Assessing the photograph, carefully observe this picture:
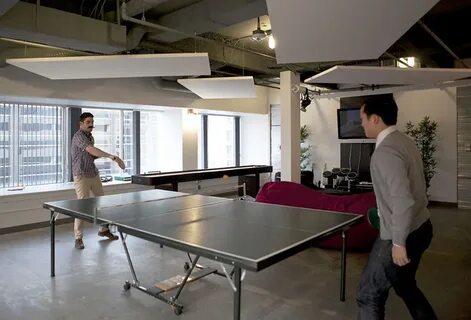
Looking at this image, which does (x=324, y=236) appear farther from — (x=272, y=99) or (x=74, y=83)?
(x=272, y=99)

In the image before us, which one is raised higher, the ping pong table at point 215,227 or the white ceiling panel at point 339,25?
the white ceiling panel at point 339,25

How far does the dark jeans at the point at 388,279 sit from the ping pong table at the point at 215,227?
38 centimetres

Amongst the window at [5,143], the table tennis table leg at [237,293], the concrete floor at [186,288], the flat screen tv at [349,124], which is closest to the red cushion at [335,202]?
the concrete floor at [186,288]

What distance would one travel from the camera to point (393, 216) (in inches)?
73.5

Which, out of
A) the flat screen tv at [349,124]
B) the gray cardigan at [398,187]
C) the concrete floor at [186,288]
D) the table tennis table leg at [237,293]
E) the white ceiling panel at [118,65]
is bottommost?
the concrete floor at [186,288]

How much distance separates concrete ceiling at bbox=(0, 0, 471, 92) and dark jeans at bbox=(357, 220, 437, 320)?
1.86 meters

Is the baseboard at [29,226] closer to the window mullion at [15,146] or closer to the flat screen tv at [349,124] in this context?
the window mullion at [15,146]

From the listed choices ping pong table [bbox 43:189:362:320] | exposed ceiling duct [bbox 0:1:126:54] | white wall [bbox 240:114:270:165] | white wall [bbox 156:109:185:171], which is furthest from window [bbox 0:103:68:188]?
white wall [bbox 240:114:270:165]

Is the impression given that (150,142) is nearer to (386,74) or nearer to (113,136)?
(113,136)

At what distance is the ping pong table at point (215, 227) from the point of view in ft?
6.57

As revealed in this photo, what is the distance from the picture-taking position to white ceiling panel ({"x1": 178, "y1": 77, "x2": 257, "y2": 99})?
5.50 m

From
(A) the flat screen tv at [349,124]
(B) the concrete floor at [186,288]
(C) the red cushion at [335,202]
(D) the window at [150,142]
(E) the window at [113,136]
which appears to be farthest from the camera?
(A) the flat screen tv at [349,124]

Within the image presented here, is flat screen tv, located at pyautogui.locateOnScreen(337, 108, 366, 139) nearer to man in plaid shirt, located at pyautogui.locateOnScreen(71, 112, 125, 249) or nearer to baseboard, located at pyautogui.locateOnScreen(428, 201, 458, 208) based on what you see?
baseboard, located at pyautogui.locateOnScreen(428, 201, 458, 208)

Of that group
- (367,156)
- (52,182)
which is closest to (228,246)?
(52,182)
